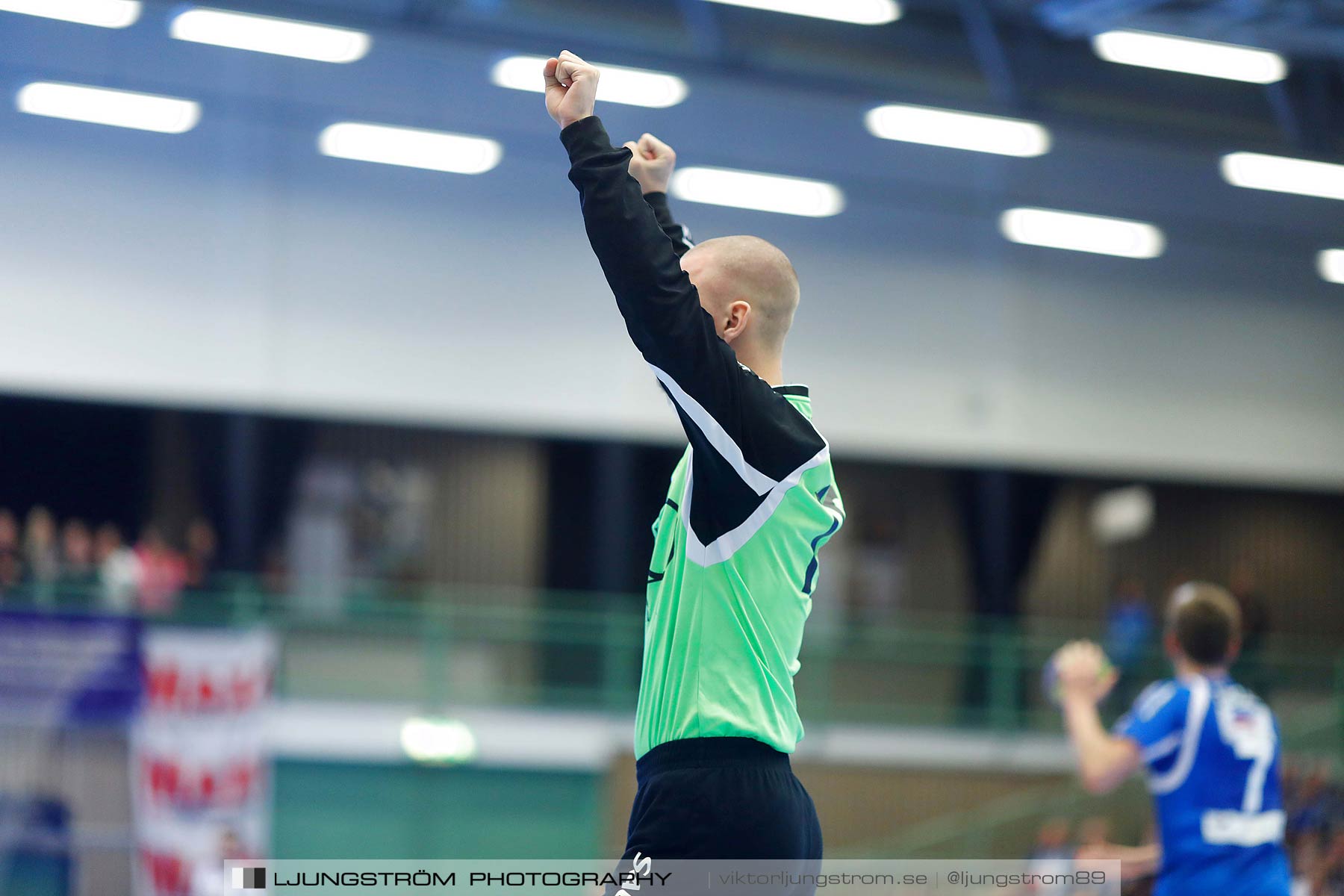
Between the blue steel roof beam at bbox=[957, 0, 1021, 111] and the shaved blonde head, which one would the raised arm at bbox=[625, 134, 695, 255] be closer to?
the shaved blonde head

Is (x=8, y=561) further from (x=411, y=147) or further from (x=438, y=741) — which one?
(x=411, y=147)

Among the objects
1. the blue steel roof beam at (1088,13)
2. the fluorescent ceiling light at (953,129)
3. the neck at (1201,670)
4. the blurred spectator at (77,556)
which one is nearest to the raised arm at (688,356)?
the neck at (1201,670)

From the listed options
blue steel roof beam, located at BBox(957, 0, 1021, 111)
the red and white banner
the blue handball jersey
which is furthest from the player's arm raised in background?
blue steel roof beam, located at BBox(957, 0, 1021, 111)

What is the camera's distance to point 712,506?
9.23 feet

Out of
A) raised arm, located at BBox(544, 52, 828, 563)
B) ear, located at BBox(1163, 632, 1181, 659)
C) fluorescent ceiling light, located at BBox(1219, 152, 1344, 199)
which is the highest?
fluorescent ceiling light, located at BBox(1219, 152, 1344, 199)

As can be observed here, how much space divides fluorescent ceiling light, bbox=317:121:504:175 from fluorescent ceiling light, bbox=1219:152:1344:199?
7.81 meters

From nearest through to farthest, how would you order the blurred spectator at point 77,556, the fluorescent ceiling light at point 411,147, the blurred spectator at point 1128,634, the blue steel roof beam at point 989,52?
the blurred spectator at point 77,556
the blurred spectator at point 1128,634
the blue steel roof beam at point 989,52
the fluorescent ceiling light at point 411,147

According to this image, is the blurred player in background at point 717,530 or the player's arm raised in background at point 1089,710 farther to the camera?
the player's arm raised in background at point 1089,710

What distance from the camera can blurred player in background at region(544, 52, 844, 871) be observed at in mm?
2680

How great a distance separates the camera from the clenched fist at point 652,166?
3.44 meters

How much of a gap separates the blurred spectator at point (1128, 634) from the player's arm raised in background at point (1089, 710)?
9.52 m

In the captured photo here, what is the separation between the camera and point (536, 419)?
640 inches

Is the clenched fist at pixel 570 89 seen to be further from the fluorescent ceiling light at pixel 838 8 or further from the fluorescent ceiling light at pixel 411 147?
the fluorescent ceiling light at pixel 411 147

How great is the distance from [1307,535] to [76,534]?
16.8 m
